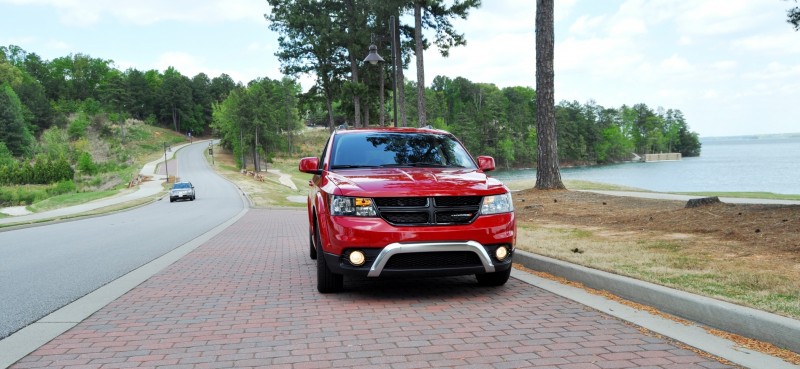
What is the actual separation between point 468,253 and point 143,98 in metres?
159

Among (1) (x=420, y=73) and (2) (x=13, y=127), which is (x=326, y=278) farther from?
(2) (x=13, y=127)

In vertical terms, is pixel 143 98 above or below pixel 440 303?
above

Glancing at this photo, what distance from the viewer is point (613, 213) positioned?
11.7 m

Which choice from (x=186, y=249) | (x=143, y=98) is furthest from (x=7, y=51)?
(x=186, y=249)

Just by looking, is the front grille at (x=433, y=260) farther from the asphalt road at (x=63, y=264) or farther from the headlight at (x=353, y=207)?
the asphalt road at (x=63, y=264)

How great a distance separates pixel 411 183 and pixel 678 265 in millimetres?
3110

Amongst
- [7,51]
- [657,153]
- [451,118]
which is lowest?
[657,153]

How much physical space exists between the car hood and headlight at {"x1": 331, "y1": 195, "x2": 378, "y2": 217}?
0.05m

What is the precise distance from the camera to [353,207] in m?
5.20

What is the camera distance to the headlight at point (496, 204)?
17.6 ft

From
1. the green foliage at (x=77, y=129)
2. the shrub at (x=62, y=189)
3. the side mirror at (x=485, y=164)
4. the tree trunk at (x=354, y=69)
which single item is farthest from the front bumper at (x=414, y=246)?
the green foliage at (x=77, y=129)

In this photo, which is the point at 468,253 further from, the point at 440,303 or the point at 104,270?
the point at 104,270

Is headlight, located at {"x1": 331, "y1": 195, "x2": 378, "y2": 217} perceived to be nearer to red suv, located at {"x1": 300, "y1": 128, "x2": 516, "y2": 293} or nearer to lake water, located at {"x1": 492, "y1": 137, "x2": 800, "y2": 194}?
red suv, located at {"x1": 300, "y1": 128, "x2": 516, "y2": 293}

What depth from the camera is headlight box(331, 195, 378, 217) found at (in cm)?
515
